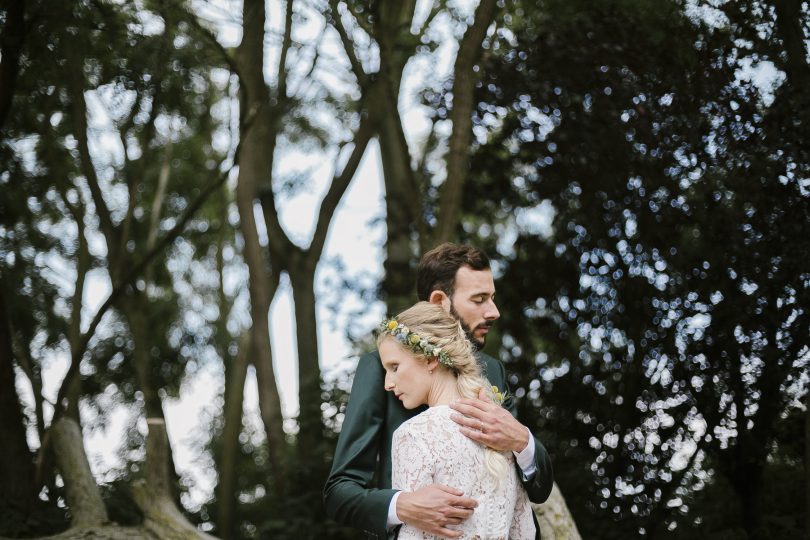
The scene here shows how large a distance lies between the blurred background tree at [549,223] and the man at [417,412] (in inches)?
113

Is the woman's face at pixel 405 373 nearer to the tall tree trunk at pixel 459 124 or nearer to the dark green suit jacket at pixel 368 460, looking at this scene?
the dark green suit jacket at pixel 368 460

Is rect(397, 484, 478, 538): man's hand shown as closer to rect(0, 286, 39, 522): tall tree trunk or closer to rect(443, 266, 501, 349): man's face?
rect(443, 266, 501, 349): man's face

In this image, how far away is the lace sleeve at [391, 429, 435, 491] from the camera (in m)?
3.25

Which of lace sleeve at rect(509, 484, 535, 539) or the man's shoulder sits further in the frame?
the man's shoulder

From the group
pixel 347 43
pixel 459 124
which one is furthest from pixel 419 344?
pixel 347 43

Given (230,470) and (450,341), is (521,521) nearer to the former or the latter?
(450,341)

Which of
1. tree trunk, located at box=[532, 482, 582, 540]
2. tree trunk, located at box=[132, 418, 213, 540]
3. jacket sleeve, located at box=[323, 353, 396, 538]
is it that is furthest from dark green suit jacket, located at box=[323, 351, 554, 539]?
tree trunk, located at box=[132, 418, 213, 540]

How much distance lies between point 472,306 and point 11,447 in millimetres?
4883

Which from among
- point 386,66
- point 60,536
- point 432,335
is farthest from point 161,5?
point 432,335

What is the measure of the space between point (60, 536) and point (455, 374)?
13.0 ft

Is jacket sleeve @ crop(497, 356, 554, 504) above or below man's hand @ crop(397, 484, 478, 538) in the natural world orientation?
above

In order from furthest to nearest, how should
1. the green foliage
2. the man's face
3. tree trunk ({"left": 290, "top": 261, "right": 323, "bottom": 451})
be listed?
tree trunk ({"left": 290, "top": 261, "right": 323, "bottom": 451}) < the green foliage < the man's face

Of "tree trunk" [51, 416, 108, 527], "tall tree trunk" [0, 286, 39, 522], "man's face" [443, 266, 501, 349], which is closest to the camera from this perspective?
"man's face" [443, 266, 501, 349]

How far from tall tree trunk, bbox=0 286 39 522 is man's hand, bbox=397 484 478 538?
5146mm
